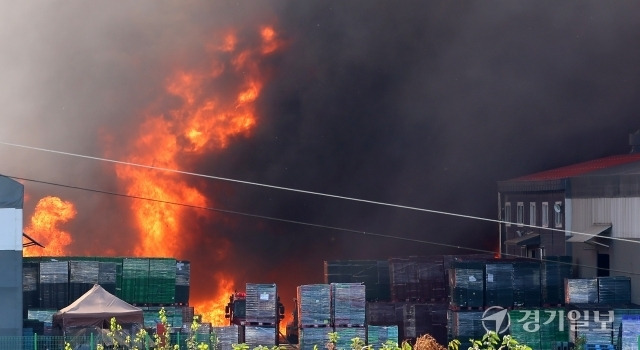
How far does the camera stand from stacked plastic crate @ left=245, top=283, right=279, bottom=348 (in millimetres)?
23562

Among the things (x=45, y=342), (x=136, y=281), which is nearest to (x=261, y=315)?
(x=136, y=281)

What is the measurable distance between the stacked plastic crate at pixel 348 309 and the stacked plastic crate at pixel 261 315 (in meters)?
1.43

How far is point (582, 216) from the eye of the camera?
27.4 m

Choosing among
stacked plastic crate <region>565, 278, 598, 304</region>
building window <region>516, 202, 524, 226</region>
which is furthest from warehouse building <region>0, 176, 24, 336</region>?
building window <region>516, 202, 524, 226</region>

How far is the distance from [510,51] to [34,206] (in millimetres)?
17493

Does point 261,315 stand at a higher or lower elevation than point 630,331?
higher

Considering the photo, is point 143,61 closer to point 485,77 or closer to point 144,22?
point 144,22

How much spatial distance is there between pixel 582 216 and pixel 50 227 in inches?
677

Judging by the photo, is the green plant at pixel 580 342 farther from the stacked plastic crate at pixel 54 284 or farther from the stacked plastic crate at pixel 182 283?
the stacked plastic crate at pixel 54 284

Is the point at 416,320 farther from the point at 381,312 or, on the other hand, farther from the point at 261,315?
the point at 261,315

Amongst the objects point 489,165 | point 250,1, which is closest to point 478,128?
point 489,165

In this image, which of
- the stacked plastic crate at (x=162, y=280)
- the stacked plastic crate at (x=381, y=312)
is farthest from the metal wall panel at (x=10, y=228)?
the stacked plastic crate at (x=381, y=312)

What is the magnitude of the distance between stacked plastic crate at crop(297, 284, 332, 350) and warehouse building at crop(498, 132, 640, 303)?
15.9 feet

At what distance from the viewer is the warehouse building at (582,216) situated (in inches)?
982
